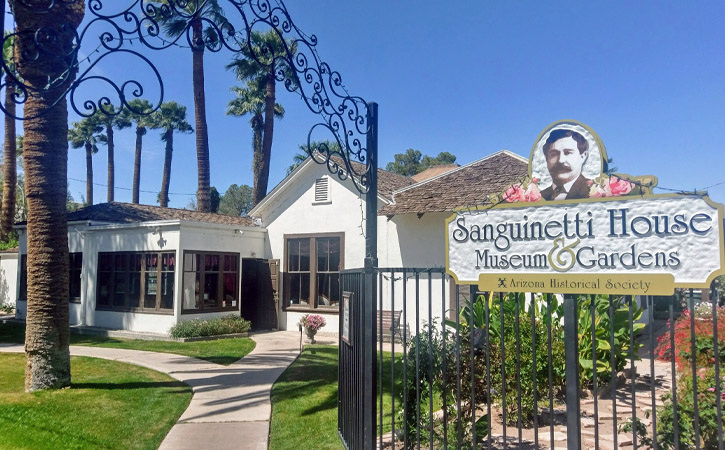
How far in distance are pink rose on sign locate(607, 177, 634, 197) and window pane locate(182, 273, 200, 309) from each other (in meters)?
13.3

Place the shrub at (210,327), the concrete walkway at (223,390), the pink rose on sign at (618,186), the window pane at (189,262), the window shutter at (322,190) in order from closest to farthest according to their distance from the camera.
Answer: the pink rose on sign at (618,186) < the concrete walkway at (223,390) < the shrub at (210,327) < the window pane at (189,262) < the window shutter at (322,190)

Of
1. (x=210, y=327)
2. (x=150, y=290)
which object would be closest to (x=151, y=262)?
(x=150, y=290)

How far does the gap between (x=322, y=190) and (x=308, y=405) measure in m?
8.83

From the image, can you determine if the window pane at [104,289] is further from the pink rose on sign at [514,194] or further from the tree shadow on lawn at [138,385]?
the pink rose on sign at [514,194]

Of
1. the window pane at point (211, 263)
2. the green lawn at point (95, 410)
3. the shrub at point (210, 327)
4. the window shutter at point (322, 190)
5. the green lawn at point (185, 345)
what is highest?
the window shutter at point (322, 190)

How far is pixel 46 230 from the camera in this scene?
8.05 m

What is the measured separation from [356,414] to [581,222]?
276cm

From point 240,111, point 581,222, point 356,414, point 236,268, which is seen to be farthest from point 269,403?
point 240,111

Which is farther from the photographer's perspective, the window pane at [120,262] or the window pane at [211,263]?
the window pane at [120,262]

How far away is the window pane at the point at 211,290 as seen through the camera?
15047 mm

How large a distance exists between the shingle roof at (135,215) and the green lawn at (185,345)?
158 inches

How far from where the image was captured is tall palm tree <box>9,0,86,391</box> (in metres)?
7.82

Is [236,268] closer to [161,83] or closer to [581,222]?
[161,83]

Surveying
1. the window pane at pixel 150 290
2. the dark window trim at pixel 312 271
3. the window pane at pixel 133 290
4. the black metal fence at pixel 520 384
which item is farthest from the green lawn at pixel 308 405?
the window pane at pixel 133 290
